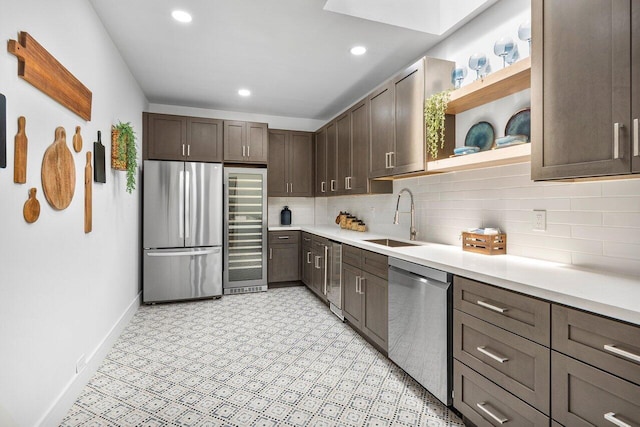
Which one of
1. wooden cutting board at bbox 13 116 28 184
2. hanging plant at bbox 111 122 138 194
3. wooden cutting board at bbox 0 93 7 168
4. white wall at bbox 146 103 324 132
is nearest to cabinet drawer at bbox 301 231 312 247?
white wall at bbox 146 103 324 132

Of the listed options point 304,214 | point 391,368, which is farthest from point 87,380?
point 304,214

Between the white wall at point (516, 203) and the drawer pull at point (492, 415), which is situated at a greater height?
the white wall at point (516, 203)

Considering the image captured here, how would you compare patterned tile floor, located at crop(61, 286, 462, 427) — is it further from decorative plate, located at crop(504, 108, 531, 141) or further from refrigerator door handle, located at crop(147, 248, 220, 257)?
Result: decorative plate, located at crop(504, 108, 531, 141)

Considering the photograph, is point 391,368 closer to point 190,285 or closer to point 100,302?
point 100,302

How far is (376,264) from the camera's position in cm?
261

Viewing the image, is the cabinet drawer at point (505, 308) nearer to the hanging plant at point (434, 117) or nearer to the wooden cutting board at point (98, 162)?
the hanging plant at point (434, 117)

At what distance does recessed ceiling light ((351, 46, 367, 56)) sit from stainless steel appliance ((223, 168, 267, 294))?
81.6 inches

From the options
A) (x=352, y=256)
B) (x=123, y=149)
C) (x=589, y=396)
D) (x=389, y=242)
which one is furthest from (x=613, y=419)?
(x=123, y=149)

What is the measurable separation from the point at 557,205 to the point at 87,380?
3275 millimetres

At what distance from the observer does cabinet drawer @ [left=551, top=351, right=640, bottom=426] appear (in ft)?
3.44

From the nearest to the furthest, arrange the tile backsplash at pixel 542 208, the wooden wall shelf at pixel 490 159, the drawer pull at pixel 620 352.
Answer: the drawer pull at pixel 620 352 < the tile backsplash at pixel 542 208 < the wooden wall shelf at pixel 490 159

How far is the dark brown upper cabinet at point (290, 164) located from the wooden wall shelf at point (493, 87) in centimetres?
285

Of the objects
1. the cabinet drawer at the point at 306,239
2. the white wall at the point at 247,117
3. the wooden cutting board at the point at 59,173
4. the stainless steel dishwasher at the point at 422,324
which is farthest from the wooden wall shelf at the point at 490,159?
the white wall at the point at 247,117

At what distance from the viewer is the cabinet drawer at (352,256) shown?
2.91 meters
